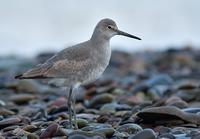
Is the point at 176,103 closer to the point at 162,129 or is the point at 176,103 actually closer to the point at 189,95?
the point at 189,95

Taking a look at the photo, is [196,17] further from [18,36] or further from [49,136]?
[49,136]

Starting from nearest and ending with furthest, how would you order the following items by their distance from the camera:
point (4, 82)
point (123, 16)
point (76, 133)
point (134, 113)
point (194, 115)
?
point (76, 133), point (194, 115), point (134, 113), point (4, 82), point (123, 16)

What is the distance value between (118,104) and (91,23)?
15.0 m

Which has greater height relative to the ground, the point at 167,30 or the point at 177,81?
the point at 167,30

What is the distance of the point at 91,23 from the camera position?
25562mm

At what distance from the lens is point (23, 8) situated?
27000 mm

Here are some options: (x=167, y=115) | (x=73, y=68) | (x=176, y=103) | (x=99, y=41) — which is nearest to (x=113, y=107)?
(x=176, y=103)

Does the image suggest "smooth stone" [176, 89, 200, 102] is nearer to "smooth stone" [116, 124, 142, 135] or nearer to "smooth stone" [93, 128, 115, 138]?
"smooth stone" [116, 124, 142, 135]

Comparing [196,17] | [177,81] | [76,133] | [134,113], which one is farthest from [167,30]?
[76,133]

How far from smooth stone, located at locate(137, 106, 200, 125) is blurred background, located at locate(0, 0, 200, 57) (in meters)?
14.8

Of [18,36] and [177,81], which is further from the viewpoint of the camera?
[18,36]

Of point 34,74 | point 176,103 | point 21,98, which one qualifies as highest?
point 34,74

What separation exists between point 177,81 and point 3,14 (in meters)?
13.9

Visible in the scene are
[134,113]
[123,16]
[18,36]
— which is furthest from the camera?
[123,16]
